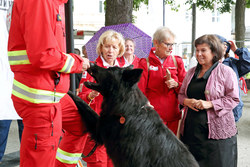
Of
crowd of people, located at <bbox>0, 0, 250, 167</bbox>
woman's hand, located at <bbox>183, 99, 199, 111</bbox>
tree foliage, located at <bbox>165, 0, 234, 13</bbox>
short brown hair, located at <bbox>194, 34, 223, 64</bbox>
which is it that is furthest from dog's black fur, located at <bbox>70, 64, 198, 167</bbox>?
tree foliage, located at <bbox>165, 0, 234, 13</bbox>

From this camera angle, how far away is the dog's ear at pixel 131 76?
8.37ft

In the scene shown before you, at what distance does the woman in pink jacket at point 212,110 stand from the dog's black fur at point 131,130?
0.61 m

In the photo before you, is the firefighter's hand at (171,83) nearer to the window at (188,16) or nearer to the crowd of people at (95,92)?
the crowd of people at (95,92)

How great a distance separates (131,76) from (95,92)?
2.38 feet

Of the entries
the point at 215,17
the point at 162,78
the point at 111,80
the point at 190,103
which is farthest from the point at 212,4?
the point at 215,17

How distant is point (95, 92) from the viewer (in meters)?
3.19

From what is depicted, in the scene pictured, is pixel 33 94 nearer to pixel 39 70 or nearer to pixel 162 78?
pixel 39 70

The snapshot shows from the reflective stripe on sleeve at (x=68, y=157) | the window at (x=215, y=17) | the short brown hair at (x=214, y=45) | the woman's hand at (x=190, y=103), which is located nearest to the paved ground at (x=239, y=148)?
the reflective stripe on sleeve at (x=68, y=157)

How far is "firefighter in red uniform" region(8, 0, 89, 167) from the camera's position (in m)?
2.20

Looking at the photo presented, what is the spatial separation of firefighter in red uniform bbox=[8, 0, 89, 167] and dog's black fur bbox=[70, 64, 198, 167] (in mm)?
397

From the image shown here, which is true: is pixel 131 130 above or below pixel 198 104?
below

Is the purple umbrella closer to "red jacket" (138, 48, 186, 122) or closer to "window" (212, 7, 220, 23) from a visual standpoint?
"red jacket" (138, 48, 186, 122)

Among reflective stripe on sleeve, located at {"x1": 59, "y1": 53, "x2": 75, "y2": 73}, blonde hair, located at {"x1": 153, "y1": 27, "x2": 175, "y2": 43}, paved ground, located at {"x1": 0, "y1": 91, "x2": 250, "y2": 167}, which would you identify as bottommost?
paved ground, located at {"x1": 0, "y1": 91, "x2": 250, "y2": 167}

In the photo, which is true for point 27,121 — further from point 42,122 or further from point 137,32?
point 137,32
